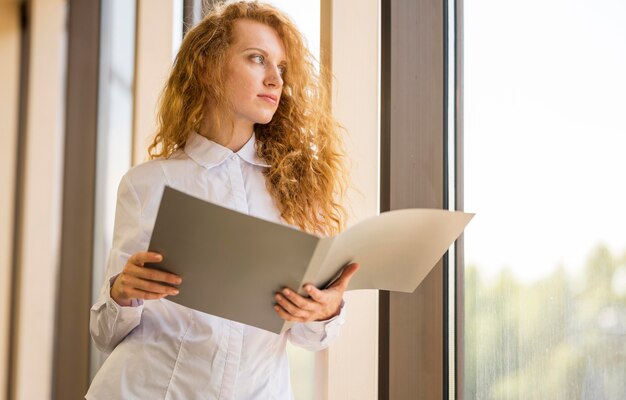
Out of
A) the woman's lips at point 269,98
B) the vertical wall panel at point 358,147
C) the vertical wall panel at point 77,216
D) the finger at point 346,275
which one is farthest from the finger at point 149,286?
the vertical wall panel at point 77,216

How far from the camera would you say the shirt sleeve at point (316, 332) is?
132 cm

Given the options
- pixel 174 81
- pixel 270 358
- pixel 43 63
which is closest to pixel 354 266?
pixel 270 358

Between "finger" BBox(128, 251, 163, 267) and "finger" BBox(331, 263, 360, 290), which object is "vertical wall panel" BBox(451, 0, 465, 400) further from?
"finger" BBox(128, 251, 163, 267)

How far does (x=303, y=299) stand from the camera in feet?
3.61

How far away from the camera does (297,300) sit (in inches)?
43.1

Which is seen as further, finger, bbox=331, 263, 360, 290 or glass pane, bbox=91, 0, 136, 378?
glass pane, bbox=91, 0, 136, 378

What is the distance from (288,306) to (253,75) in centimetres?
56

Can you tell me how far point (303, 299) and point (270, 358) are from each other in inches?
11.6

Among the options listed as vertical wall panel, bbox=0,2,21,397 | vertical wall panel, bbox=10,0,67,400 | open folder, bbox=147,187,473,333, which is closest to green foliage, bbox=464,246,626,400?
open folder, bbox=147,187,473,333

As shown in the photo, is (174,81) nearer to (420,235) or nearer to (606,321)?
(420,235)

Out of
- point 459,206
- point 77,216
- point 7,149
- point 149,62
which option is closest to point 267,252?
point 459,206

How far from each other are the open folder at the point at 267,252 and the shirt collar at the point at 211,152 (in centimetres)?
38

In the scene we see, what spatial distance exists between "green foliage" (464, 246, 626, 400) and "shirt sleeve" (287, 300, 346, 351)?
0.28m

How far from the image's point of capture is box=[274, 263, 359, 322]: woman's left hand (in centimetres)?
110
